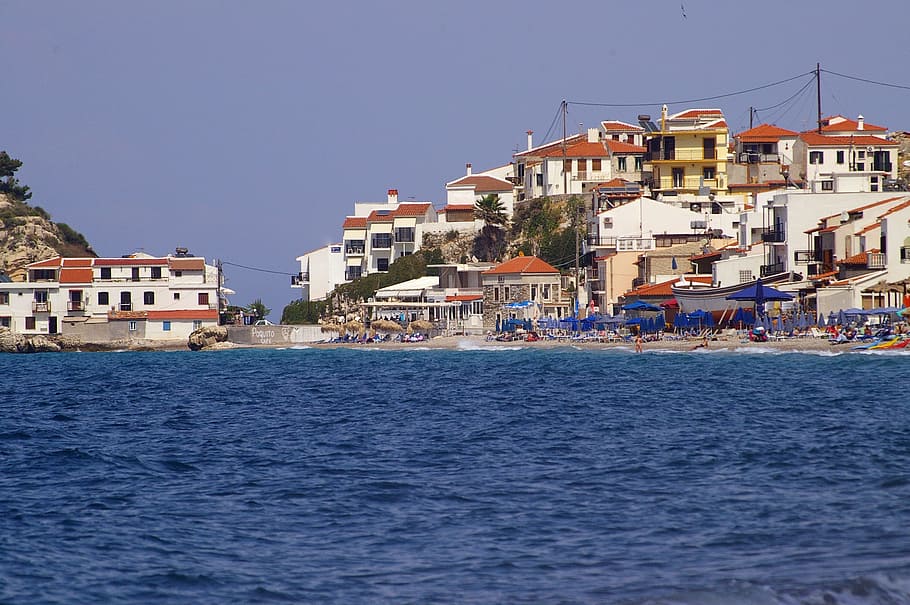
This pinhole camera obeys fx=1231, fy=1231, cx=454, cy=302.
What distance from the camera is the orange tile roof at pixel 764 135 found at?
328 feet

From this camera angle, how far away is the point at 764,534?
15500 millimetres

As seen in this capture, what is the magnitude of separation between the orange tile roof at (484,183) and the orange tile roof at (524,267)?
18.1 meters

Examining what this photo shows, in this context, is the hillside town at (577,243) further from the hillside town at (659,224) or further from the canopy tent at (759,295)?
the canopy tent at (759,295)

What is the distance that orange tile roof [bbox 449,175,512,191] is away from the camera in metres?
107

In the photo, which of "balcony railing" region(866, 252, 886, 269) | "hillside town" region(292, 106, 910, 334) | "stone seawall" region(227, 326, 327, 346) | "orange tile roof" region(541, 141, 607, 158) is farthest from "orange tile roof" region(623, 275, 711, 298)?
"stone seawall" region(227, 326, 327, 346)

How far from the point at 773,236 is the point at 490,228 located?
1263 inches

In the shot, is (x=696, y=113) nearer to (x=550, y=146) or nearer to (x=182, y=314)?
(x=550, y=146)

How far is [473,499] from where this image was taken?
18.4 m

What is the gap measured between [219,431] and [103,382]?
26774 millimetres

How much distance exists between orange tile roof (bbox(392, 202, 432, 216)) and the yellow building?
20.9 meters

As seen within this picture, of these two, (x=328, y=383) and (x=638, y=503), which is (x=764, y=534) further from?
(x=328, y=383)

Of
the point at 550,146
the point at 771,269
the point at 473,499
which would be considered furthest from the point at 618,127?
the point at 473,499

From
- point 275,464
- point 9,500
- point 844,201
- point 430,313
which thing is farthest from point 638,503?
point 430,313

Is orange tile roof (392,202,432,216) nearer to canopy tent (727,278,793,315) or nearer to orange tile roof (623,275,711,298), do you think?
orange tile roof (623,275,711,298)
